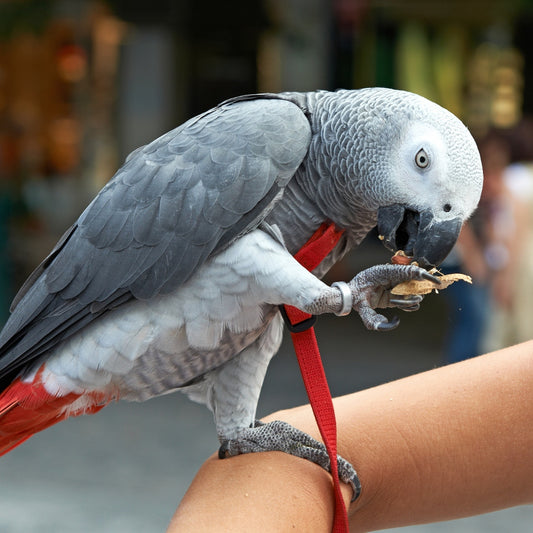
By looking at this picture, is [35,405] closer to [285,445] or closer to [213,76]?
[285,445]

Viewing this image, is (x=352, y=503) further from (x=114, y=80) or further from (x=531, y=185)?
(x=114, y=80)

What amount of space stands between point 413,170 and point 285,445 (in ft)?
1.24

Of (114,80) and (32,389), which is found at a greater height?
(32,389)

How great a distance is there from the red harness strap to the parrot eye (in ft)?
0.48

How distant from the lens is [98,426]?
3.16 meters

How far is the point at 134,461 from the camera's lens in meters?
2.78

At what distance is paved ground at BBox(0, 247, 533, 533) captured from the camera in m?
2.38

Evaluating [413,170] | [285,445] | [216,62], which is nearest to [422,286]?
[413,170]

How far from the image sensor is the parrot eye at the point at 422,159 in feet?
2.89

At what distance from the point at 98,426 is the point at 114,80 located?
2.38 meters

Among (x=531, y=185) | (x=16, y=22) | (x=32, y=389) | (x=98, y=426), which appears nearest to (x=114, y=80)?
(x=16, y=22)

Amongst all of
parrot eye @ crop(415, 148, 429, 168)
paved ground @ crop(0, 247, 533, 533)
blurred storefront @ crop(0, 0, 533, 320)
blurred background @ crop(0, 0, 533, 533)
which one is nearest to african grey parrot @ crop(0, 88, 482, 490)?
parrot eye @ crop(415, 148, 429, 168)

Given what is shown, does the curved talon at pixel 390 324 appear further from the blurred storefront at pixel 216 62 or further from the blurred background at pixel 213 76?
the blurred storefront at pixel 216 62

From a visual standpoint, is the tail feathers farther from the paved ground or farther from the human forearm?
the paved ground
